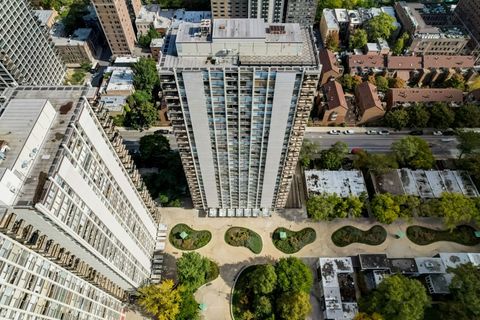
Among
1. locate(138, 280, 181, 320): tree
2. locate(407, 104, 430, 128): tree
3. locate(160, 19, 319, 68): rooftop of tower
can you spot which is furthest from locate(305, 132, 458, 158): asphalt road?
locate(138, 280, 181, 320): tree

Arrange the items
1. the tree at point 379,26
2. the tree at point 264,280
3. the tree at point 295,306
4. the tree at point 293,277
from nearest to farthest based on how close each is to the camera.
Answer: the tree at point 295,306
the tree at point 264,280
the tree at point 293,277
the tree at point 379,26

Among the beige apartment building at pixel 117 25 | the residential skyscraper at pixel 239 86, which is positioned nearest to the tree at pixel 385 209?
the residential skyscraper at pixel 239 86

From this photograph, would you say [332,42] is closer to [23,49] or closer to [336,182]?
[336,182]

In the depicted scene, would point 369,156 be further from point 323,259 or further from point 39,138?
point 39,138

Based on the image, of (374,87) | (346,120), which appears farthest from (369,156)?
(374,87)

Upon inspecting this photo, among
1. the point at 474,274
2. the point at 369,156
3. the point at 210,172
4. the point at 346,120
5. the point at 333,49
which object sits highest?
the point at 333,49

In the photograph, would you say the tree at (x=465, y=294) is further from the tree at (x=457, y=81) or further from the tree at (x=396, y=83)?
the tree at (x=457, y=81)

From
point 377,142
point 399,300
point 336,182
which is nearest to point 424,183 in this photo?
point 377,142
